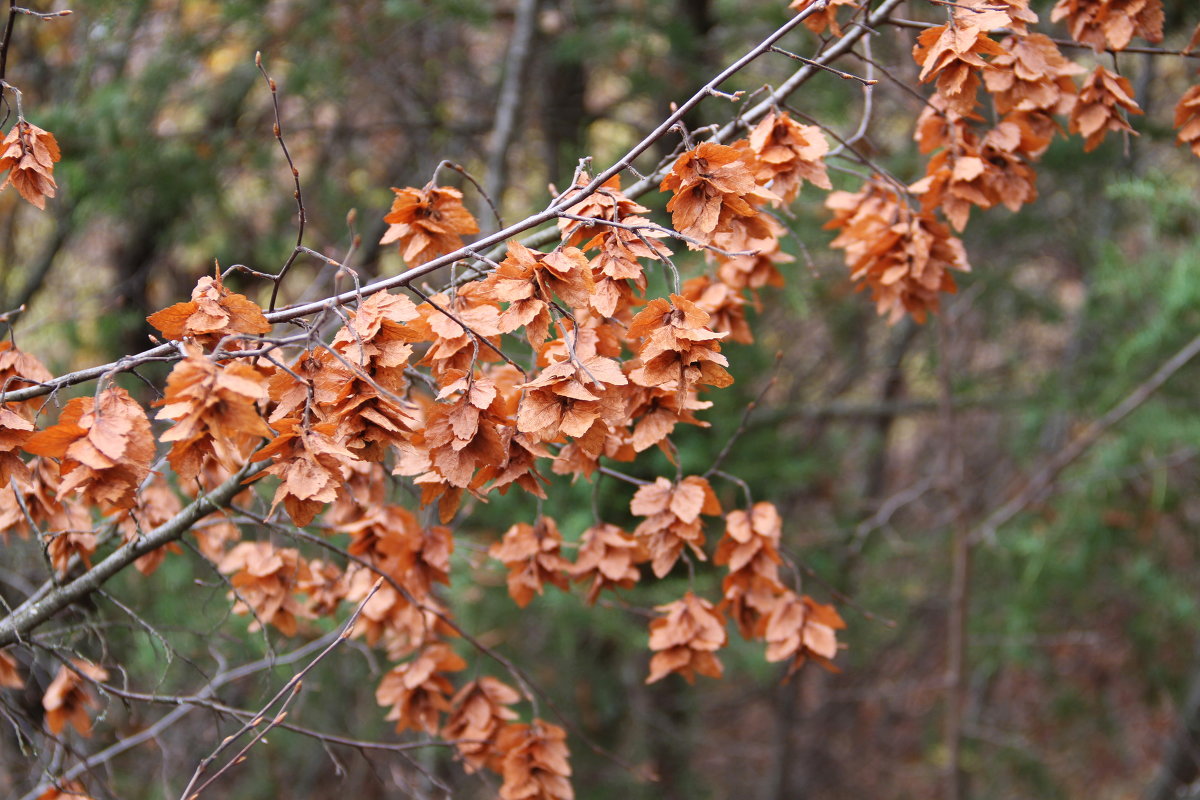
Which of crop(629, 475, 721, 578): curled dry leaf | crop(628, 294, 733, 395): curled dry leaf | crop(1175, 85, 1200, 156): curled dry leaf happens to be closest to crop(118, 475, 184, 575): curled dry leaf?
crop(629, 475, 721, 578): curled dry leaf

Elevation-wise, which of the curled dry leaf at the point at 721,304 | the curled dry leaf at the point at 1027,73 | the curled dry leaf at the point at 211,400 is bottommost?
the curled dry leaf at the point at 721,304

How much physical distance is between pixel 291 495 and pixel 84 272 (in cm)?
548

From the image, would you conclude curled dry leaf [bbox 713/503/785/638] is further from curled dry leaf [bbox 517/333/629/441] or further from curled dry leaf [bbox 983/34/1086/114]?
curled dry leaf [bbox 983/34/1086/114]

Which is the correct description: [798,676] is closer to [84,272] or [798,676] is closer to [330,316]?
[330,316]

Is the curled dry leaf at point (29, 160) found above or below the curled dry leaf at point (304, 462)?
above

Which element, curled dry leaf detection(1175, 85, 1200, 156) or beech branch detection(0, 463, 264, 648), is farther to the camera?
curled dry leaf detection(1175, 85, 1200, 156)

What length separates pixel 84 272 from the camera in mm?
5844

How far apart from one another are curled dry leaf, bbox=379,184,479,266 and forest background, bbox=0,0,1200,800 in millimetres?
1193

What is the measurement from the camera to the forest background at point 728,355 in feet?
13.1

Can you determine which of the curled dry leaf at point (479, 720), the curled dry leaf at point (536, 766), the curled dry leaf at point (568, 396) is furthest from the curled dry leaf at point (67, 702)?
the curled dry leaf at point (568, 396)

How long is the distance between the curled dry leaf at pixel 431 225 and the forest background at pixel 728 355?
47.0 inches

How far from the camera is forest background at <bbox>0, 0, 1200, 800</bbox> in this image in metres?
3.98

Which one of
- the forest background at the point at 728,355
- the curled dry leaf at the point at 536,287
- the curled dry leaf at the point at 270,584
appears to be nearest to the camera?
the curled dry leaf at the point at 536,287

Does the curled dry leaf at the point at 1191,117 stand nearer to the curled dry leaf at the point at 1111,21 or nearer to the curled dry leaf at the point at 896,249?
the curled dry leaf at the point at 1111,21
